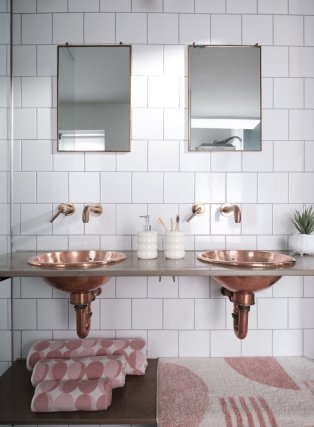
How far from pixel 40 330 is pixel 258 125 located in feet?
5.56

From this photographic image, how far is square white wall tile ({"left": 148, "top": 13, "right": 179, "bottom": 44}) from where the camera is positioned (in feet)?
5.95

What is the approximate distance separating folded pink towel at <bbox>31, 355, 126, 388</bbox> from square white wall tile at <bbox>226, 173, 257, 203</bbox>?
105 centimetres

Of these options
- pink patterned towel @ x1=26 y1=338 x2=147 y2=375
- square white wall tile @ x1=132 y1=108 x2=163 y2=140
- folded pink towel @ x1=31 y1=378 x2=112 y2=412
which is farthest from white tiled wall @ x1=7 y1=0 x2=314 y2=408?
folded pink towel @ x1=31 y1=378 x2=112 y2=412

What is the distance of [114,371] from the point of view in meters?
1.52

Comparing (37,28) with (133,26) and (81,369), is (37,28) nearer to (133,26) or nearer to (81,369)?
(133,26)

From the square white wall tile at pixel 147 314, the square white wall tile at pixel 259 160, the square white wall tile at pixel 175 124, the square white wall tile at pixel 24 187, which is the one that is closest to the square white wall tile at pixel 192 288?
the square white wall tile at pixel 147 314

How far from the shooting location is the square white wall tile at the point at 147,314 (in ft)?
6.00

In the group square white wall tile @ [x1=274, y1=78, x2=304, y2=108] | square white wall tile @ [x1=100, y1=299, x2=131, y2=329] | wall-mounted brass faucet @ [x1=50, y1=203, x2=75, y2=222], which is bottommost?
square white wall tile @ [x1=100, y1=299, x2=131, y2=329]

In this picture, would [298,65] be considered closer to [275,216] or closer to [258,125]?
[258,125]

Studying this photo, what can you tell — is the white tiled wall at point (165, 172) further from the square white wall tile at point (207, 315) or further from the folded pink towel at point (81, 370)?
the folded pink towel at point (81, 370)

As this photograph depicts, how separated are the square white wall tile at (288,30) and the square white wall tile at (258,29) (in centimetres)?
3

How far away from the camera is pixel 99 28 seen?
182cm

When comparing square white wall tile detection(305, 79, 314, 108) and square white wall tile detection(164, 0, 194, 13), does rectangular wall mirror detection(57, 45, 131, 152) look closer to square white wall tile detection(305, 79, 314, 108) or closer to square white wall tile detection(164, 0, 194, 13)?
square white wall tile detection(164, 0, 194, 13)

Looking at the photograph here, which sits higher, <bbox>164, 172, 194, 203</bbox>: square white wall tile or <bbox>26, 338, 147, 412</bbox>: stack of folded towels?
<bbox>164, 172, 194, 203</bbox>: square white wall tile
